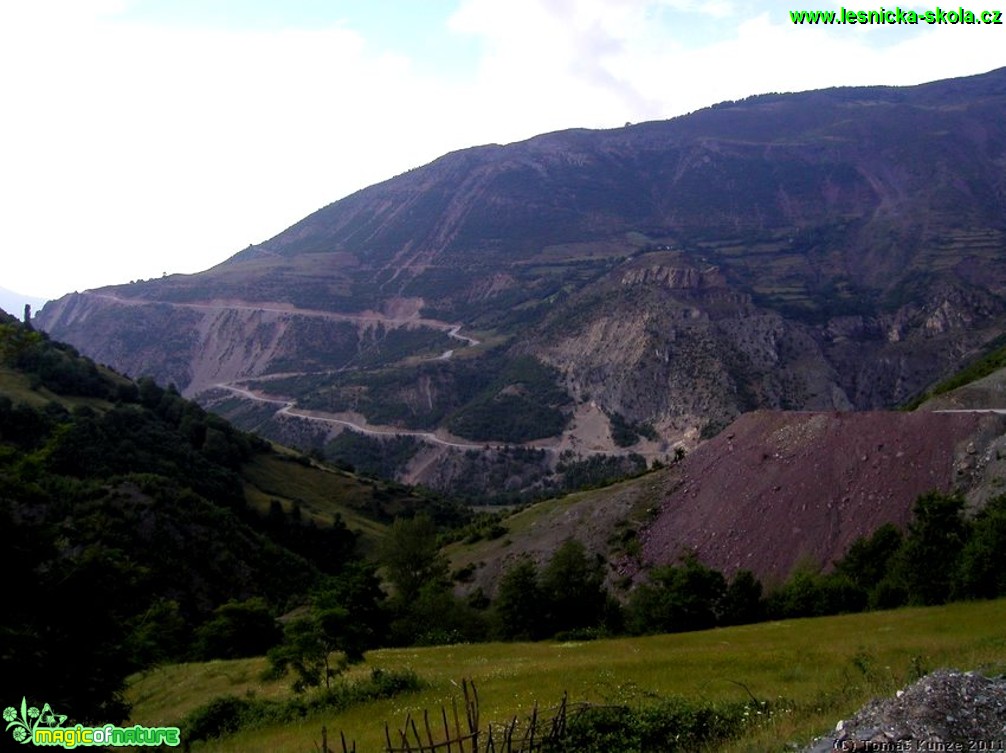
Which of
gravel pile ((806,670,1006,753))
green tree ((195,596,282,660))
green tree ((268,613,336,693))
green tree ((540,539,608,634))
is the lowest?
green tree ((540,539,608,634))

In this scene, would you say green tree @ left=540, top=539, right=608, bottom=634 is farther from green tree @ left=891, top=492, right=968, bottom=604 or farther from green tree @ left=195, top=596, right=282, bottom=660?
green tree @ left=891, top=492, right=968, bottom=604

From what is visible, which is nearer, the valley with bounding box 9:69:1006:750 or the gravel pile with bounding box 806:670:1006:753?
the gravel pile with bounding box 806:670:1006:753

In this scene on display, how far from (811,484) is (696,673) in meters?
31.8

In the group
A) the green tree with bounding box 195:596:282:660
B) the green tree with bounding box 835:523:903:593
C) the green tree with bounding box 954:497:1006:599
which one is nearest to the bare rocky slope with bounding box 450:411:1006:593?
the green tree with bounding box 835:523:903:593

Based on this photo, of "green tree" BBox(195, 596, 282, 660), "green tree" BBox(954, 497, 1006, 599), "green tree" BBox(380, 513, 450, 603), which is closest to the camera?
"green tree" BBox(954, 497, 1006, 599)

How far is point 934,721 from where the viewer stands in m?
8.18

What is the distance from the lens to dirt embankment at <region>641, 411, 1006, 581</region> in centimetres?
4128

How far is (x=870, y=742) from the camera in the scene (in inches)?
324

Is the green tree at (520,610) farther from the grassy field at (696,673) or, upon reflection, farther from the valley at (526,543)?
the grassy field at (696,673)

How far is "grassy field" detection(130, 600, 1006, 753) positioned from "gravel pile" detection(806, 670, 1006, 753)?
3.80 feet

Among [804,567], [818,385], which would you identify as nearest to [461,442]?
[818,385]

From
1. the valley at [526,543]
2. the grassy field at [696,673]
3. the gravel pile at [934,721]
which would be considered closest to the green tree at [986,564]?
the valley at [526,543]

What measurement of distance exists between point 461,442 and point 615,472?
116 feet

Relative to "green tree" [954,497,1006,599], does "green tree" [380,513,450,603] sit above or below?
below
